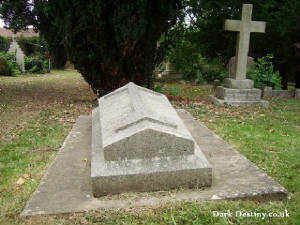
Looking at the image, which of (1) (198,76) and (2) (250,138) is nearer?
(2) (250,138)

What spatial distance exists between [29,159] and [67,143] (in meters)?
0.51

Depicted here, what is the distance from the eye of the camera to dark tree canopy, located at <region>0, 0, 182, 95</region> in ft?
20.8

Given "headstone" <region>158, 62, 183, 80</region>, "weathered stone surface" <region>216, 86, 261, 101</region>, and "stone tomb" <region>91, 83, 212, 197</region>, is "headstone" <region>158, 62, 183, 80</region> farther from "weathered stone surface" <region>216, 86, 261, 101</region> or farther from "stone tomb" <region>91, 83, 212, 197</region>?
"stone tomb" <region>91, 83, 212, 197</region>

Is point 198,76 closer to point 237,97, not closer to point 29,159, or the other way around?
point 237,97

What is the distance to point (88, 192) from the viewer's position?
2605 millimetres

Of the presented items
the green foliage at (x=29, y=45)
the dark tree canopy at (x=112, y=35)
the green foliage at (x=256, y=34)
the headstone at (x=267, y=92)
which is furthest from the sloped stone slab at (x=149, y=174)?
the green foliage at (x=29, y=45)

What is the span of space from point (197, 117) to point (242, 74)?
263 cm

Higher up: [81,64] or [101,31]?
[101,31]

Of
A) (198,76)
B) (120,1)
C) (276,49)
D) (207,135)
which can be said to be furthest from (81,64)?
(276,49)

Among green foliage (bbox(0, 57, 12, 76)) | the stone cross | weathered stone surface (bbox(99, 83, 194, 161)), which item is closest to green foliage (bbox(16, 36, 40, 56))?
green foliage (bbox(0, 57, 12, 76))

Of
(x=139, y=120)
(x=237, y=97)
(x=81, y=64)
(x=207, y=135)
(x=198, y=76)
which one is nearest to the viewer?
(x=139, y=120)

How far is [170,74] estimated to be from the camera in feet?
48.3

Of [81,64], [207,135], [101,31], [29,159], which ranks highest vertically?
[101,31]

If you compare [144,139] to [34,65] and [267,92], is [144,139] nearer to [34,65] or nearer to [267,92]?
[267,92]
